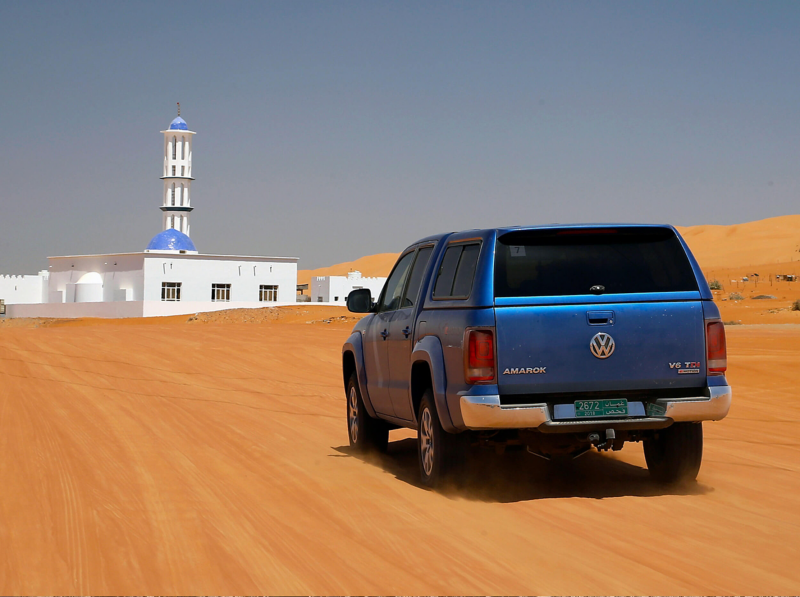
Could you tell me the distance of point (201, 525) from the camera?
7.18m

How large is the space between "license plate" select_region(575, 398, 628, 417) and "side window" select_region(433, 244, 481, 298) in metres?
1.29

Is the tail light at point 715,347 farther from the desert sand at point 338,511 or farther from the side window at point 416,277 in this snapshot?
the side window at point 416,277

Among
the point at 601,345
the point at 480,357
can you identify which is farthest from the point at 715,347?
the point at 480,357

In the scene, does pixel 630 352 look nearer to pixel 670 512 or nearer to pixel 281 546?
pixel 670 512

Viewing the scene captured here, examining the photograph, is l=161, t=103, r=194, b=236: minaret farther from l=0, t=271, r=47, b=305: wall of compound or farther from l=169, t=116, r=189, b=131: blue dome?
l=0, t=271, r=47, b=305: wall of compound

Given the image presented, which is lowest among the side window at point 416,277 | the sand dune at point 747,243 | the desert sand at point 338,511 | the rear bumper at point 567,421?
the desert sand at point 338,511

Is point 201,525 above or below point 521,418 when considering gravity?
below

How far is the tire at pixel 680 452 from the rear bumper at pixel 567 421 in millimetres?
601

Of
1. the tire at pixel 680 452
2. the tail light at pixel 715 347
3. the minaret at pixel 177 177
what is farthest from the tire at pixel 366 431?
the minaret at pixel 177 177

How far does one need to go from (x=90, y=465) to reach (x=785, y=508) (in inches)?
245

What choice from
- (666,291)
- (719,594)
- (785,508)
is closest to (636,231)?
(666,291)

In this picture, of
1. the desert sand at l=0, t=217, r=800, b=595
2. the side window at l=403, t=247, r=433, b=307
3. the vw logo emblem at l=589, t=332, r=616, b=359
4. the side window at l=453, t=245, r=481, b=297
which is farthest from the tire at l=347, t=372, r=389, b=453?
the vw logo emblem at l=589, t=332, r=616, b=359

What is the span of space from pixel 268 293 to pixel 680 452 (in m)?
72.7

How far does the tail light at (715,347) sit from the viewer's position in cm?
823
